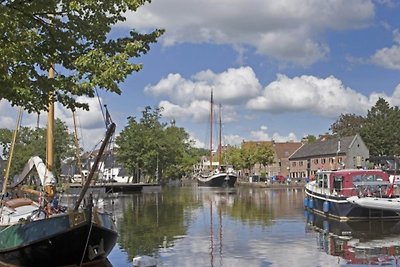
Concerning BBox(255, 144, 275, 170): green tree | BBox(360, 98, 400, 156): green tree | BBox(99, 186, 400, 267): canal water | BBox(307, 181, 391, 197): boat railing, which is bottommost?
Answer: BBox(99, 186, 400, 267): canal water

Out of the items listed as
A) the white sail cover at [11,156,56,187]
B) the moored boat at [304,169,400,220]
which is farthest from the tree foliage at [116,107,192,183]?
the white sail cover at [11,156,56,187]

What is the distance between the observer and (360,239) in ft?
78.8

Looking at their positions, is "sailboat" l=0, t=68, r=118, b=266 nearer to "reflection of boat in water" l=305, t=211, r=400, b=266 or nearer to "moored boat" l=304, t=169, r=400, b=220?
"reflection of boat in water" l=305, t=211, r=400, b=266

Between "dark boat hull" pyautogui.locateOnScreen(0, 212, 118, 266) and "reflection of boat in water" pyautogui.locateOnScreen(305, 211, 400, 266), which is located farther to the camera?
"reflection of boat in water" pyautogui.locateOnScreen(305, 211, 400, 266)

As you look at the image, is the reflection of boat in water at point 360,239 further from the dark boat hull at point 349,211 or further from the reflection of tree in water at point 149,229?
the reflection of tree in water at point 149,229

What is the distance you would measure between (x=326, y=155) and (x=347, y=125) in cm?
1611

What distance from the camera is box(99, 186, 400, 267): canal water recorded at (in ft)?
62.6

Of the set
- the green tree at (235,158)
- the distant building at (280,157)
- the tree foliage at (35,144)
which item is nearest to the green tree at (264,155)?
the green tree at (235,158)

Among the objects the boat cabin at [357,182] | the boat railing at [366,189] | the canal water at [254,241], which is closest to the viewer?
the canal water at [254,241]

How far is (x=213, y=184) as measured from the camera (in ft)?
318

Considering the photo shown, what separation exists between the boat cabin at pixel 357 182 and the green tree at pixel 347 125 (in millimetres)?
87720

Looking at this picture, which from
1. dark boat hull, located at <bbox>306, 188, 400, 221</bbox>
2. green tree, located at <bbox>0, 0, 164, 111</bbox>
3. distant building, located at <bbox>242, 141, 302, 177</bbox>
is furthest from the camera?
distant building, located at <bbox>242, 141, 302, 177</bbox>

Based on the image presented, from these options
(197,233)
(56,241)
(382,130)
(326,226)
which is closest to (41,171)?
(56,241)

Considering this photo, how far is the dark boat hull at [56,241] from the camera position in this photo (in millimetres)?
16969
